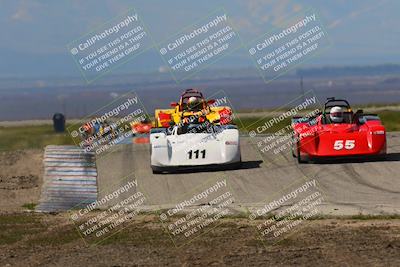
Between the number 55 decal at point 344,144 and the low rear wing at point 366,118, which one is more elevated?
the low rear wing at point 366,118

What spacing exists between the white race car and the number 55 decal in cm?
256

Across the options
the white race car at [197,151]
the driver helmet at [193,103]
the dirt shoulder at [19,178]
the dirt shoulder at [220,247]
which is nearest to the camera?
the dirt shoulder at [220,247]

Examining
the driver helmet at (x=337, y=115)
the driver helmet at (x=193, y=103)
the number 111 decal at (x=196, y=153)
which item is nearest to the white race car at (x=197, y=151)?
the number 111 decal at (x=196, y=153)

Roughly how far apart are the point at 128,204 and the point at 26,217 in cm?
226

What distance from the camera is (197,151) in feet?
74.9

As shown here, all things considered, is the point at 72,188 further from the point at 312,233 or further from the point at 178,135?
the point at 312,233

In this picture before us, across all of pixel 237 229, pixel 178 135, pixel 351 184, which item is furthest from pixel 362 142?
pixel 237 229

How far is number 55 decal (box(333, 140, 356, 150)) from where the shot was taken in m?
22.9

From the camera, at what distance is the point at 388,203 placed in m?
16.9

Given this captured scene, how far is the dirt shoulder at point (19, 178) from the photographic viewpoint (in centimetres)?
2078

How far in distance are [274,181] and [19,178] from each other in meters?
7.95

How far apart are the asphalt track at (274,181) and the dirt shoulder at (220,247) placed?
1.90 meters

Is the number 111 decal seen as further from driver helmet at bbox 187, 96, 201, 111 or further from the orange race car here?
A: driver helmet at bbox 187, 96, 201, 111

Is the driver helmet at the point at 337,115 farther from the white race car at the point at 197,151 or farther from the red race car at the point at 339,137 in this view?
the white race car at the point at 197,151
